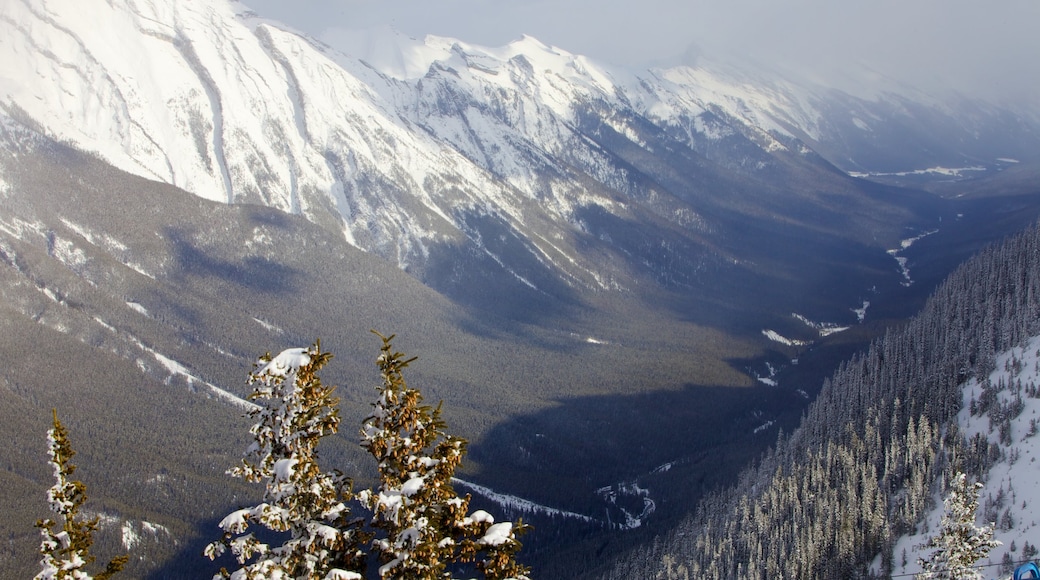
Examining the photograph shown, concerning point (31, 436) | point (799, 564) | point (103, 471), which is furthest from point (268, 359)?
point (31, 436)

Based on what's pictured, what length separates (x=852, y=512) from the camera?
11494cm

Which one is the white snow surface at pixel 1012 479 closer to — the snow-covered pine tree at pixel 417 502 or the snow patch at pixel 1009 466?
the snow patch at pixel 1009 466

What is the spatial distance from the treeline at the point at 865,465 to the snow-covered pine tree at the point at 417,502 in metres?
95.0

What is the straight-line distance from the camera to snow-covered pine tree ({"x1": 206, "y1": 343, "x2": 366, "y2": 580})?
2306 cm

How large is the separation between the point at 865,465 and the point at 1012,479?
21.0 metres

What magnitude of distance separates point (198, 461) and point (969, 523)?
6749 inches

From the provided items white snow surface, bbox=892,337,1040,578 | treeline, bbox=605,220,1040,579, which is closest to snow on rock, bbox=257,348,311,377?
white snow surface, bbox=892,337,1040,578

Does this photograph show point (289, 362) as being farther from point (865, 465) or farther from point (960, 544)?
point (865, 465)

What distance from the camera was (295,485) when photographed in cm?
2344

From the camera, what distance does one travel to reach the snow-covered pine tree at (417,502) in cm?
2316

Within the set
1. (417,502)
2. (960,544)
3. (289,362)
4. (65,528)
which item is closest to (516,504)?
(960,544)

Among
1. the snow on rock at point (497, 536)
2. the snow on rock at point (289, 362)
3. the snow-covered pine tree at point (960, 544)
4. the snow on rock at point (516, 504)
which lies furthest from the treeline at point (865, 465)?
the snow on rock at point (289, 362)

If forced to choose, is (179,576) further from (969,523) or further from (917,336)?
(917,336)

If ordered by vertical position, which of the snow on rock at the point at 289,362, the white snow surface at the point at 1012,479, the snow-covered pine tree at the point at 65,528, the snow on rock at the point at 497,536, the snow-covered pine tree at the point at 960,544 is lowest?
the snow-covered pine tree at the point at 65,528
